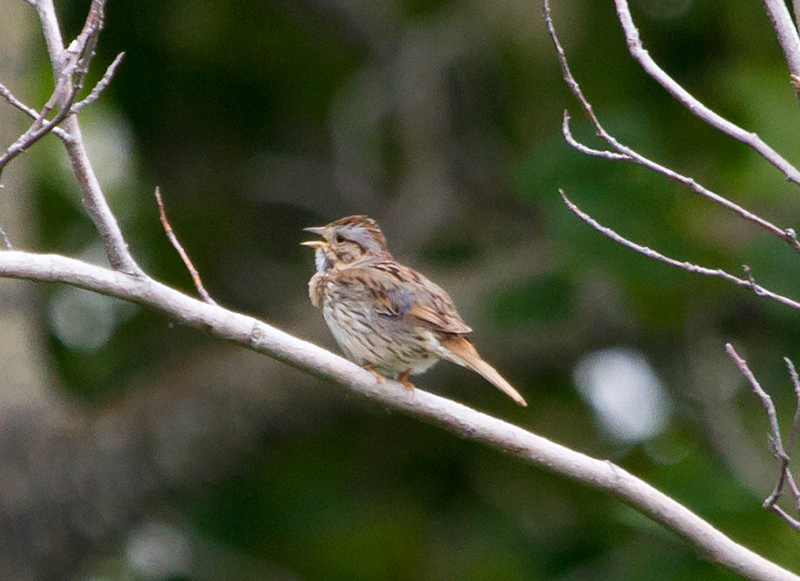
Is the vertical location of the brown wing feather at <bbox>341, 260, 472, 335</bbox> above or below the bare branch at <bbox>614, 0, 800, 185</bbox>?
below

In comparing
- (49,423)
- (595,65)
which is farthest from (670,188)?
(49,423)

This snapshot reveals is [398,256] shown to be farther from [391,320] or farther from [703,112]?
[703,112]

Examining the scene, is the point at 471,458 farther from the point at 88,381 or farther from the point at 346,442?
the point at 88,381

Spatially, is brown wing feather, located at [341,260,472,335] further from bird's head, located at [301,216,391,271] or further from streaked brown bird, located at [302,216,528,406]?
bird's head, located at [301,216,391,271]

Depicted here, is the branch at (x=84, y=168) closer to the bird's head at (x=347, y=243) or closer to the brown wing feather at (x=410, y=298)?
the brown wing feather at (x=410, y=298)

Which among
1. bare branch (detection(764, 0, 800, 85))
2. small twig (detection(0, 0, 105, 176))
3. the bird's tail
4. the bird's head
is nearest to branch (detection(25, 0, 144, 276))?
small twig (detection(0, 0, 105, 176))

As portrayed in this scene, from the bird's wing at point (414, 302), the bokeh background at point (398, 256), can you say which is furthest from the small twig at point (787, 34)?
the bokeh background at point (398, 256)
